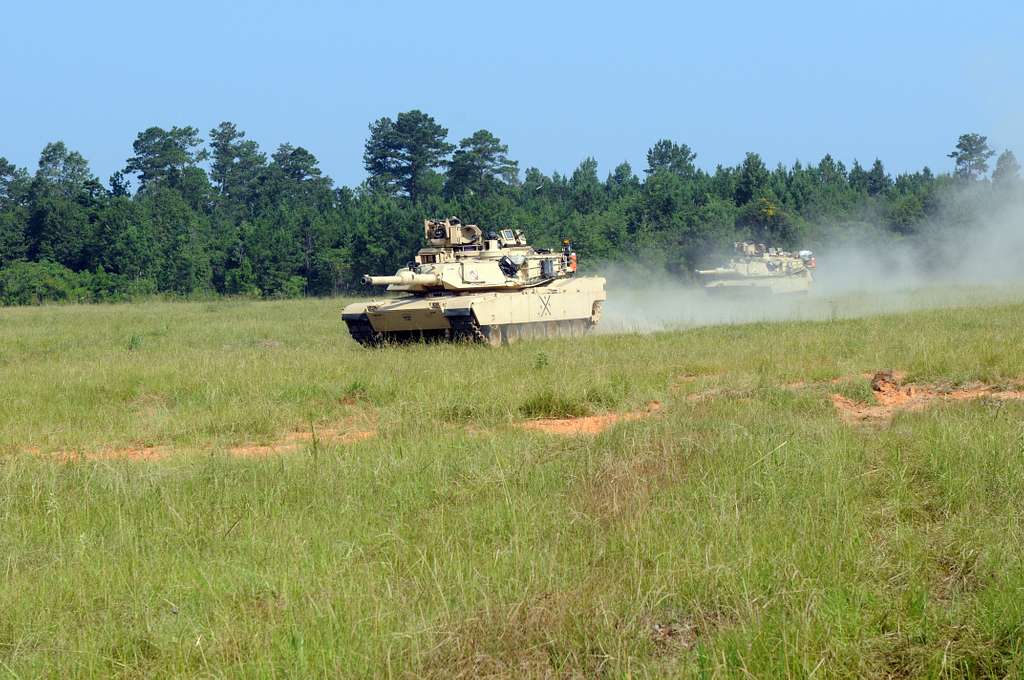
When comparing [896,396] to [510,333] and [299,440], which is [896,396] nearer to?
[299,440]

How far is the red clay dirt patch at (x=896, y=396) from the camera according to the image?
1051 centimetres

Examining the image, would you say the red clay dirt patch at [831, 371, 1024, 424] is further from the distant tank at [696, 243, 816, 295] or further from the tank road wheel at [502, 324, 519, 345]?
the distant tank at [696, 243, 816, 295]

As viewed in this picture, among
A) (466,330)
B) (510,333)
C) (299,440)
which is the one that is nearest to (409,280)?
(466,330)

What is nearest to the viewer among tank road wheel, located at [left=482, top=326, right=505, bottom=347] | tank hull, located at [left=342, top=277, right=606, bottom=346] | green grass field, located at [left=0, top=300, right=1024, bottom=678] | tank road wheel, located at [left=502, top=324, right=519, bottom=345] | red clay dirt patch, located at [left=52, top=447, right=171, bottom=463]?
green grass field, located at [left=0, top=300, right=1024, bottom=678]

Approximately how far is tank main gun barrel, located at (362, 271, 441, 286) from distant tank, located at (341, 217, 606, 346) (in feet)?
0.06

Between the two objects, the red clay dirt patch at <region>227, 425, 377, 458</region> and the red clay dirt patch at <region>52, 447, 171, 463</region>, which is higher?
the red clay dirt patch at <region>52, 447, 171, 463</region>

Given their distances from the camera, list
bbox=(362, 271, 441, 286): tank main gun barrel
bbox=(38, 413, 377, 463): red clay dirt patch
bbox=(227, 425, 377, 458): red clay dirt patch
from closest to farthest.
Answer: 1. bbox=(38, 413, 377, 463): red clay dirt patch
2. bbox=(227, 425, 377, 458): red clay dirt patch
3. bbox=(362, 271, 441, 286): tank main gun barrel

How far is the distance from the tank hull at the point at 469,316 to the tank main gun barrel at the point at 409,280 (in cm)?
30

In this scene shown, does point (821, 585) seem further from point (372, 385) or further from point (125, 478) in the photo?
point (372, 385)

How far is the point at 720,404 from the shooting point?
1064 centimetres

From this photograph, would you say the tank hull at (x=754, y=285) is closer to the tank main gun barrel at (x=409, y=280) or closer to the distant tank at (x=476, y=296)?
the distant tank at (x=476, y=296)

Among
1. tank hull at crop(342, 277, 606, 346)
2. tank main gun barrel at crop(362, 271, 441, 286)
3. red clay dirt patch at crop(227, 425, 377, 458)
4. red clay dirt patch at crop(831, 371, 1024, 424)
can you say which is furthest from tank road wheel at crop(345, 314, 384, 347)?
red clay dirt patch at crop(831, 371, 1024, 424)

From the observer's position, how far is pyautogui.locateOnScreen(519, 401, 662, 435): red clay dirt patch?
1064cm

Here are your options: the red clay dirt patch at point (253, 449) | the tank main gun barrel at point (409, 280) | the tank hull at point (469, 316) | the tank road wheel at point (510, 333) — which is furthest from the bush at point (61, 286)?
the red clay dirt patch at point (253, 449)
